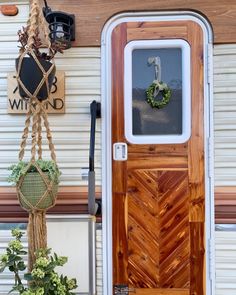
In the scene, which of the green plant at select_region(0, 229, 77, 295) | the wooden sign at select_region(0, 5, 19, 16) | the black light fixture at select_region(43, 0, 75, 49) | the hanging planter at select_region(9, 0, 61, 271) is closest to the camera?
the green plant at select_region(0, 229, 77, 295)

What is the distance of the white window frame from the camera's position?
263 cm

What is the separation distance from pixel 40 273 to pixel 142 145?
39.2 inches

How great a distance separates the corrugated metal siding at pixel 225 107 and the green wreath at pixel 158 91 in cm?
31

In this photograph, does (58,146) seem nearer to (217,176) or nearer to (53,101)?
(53,101)

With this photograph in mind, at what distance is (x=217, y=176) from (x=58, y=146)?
1046 mm

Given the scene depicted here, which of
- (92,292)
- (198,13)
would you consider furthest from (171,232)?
(198,13)

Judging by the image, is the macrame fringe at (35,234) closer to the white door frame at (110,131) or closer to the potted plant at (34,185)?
the potted plant at (34,185)

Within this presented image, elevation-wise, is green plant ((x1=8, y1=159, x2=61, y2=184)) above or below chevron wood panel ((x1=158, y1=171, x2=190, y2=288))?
above

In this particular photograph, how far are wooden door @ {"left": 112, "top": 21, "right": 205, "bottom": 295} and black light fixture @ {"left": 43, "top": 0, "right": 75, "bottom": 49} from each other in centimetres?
30

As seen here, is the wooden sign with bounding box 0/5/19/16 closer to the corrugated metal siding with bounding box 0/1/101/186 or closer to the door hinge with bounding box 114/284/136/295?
the corrugated metal siding with bounding box 0/1/101/186

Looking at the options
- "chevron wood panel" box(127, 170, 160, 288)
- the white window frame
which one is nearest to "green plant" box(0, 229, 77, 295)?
Result: "chevron wood panel" box(127, 170, 160, 288)

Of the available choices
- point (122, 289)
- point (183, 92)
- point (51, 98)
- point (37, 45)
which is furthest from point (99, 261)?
point (37, 45)

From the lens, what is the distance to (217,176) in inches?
103

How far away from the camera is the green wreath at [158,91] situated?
104 inches
